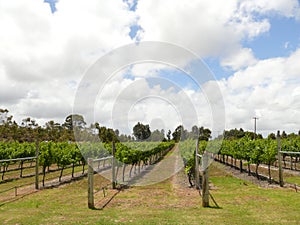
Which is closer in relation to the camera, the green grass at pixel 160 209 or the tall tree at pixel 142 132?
the green grass at pixel 160 209

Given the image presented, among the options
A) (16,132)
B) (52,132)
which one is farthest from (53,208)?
(52,132)

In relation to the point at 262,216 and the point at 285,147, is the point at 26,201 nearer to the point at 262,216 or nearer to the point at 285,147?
the point at 262,216

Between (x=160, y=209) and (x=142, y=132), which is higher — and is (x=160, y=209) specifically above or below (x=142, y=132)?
below

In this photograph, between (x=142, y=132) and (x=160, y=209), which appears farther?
(x=142, y=132)

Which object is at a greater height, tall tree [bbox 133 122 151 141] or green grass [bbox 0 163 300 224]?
tall tree [bbox 133 122 151 141]

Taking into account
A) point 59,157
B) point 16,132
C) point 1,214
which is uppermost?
point 16,132

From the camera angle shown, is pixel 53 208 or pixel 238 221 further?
pixel 53 208

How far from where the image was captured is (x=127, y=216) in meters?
7.90

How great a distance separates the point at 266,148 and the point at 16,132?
129 ft

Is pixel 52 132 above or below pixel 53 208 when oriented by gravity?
above

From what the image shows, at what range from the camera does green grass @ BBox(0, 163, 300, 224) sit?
7.46 meters

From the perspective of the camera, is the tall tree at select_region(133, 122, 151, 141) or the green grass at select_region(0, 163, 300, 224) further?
the tall tree at select_region(133, 122, 151, 141)

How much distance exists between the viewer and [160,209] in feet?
28.8

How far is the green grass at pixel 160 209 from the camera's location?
746 cm
